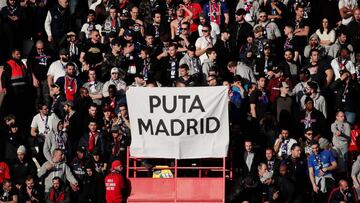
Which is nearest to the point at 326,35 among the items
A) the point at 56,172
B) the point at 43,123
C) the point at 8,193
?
the point at 43,123

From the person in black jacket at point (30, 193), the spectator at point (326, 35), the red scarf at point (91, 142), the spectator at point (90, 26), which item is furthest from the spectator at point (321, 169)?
the spectator at point (90, 26)

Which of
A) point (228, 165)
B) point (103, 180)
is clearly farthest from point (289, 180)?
point (103, 180)

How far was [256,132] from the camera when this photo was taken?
34.1m

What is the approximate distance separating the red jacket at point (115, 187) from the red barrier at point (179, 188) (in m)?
0.35

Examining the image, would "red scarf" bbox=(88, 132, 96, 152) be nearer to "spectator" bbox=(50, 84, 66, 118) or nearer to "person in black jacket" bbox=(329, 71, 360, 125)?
"spectator" bbox=(50, 84, 66, 118)

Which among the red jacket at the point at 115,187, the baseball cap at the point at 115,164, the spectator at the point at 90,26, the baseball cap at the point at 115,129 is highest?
the spectator at the point at 90,26

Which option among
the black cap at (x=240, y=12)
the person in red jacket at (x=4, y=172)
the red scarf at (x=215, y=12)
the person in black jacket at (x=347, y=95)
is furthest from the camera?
the red scarf at (x=215, y=12)

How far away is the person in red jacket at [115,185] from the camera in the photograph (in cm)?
3203

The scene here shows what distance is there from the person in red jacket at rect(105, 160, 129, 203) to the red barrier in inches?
12.3

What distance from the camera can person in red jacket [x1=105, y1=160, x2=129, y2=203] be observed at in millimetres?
32031

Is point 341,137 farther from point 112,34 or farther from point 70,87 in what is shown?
point 112,34

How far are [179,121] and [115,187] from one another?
5.93 ft

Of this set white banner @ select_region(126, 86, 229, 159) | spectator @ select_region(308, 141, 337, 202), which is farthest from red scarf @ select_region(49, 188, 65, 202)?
spectator @ select_region(308, 141, 337, 202)

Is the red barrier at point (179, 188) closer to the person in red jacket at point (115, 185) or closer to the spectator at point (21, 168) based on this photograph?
the person in red jacket at point (115, 185)
